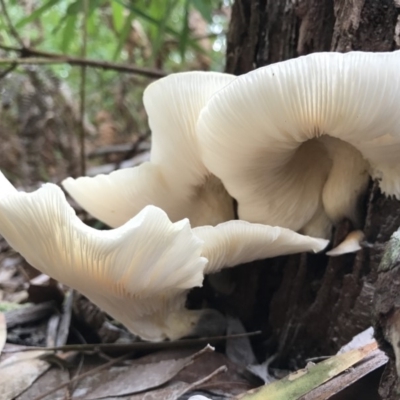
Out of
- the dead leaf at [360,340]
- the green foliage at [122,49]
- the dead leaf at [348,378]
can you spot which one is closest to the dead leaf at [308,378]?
the dead leaf at [348,378]

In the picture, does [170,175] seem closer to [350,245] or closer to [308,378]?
[350,245]

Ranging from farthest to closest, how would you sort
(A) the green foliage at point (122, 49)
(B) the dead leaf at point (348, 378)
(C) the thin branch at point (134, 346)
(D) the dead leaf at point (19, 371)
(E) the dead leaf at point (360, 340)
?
1. (A) the green foliage at point (122, 49)
2. (C) the thin branch at point (134, 346)
3. (D) the dead leaf at point (19, 371)
4. (E) the dead leaf at point (360, 340)
5. (B) the dead leaf at point (348, 378)

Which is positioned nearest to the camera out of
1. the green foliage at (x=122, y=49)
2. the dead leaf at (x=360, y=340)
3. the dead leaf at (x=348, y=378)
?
the dead leaf at (x=348, y=378)

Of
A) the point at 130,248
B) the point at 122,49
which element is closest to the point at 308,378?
the point at 130,248

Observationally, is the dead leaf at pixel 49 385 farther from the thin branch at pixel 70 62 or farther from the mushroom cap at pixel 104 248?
the thin branch at pixel 70 62

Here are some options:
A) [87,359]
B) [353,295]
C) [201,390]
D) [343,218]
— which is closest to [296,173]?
[343,218]

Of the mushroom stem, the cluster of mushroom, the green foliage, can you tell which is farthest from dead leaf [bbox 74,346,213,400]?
the green foliage
